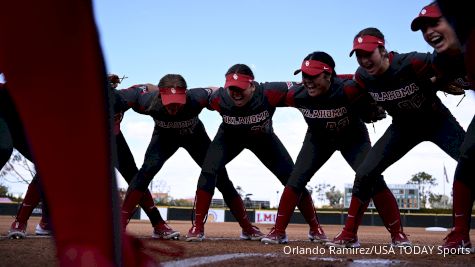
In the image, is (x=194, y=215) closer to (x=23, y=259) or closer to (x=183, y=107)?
(x=183, y=107)

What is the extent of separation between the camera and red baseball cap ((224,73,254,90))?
4918mm

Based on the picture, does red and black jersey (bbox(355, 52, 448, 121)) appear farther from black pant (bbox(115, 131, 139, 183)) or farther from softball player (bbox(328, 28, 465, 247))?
black pant (bbox(115, 131, 139, 183))

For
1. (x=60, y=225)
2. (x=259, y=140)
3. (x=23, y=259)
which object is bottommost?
(x=23, y=259)

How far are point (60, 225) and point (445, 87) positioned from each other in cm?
354

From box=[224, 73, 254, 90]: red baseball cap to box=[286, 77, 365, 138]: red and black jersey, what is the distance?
51cm

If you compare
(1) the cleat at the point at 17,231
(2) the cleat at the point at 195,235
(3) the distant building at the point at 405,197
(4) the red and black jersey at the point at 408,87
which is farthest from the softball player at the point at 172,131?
(3) the distant building at the point at 405,197

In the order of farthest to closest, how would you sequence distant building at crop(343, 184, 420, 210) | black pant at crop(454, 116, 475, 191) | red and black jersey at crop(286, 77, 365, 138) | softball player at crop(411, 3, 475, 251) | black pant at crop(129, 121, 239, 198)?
distant building at crop(343, 184, 420, 210) < black pant at crop(129, 121, 239, 198) < red and black jersey at crop(286, 77, 365, 138) < black pant at crop(454, 116, 475, 191) < softball player at crop(411, 3, 475, 251)

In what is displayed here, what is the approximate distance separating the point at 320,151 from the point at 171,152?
1652 millimetres

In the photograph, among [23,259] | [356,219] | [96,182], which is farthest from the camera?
[356,219]

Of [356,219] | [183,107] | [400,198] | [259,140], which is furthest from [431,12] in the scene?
[400,198]

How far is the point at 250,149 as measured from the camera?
210 inches

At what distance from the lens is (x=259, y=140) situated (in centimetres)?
521

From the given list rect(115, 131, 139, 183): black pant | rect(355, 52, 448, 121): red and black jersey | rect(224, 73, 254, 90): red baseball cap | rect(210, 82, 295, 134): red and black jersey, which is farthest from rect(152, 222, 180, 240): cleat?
rect(355, 52, 448, 121): red and black jersey

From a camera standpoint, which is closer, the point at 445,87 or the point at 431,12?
the point at 431,12
